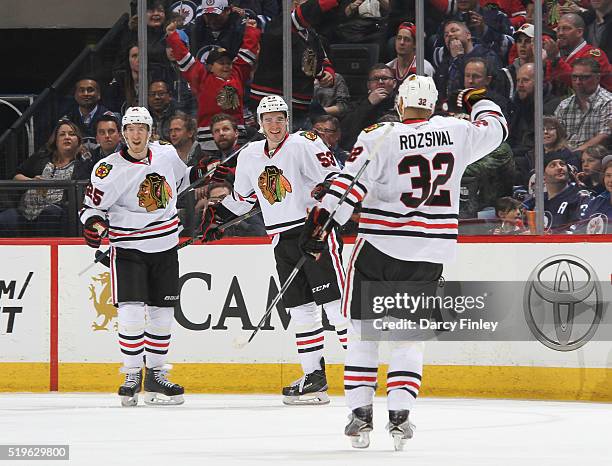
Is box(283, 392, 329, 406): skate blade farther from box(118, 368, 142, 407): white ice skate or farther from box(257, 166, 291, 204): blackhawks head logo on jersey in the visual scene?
box(257, 166, 291, 204): blackhawks head logo on jersey

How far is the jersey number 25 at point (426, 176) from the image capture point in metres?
4.54

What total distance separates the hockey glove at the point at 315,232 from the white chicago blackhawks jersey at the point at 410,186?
0.04 meters

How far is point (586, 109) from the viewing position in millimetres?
7352

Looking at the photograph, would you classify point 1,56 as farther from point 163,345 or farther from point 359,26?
point 163,345

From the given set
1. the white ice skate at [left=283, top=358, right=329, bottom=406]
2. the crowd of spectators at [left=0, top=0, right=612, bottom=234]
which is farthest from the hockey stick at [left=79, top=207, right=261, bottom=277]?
the white ice skate at [left=283, top=358, right=329, bottom=406]

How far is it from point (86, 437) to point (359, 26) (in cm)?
382

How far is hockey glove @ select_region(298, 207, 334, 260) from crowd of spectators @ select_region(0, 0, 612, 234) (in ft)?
8.48

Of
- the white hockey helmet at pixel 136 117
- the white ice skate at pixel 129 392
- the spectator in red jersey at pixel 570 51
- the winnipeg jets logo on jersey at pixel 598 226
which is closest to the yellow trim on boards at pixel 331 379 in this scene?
the white ice skate at pixel 129 392

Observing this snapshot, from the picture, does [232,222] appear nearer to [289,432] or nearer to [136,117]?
[136,117]

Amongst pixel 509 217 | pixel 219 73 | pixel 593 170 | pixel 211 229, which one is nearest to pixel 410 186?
pixel 211 229

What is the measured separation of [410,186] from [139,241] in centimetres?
210

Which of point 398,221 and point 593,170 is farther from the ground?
point 593,170

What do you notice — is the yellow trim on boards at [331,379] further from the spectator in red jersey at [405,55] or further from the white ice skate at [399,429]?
the white ice skate at [399,429]

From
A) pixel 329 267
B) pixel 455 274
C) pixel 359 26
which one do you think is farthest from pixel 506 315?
pixel 359 26
